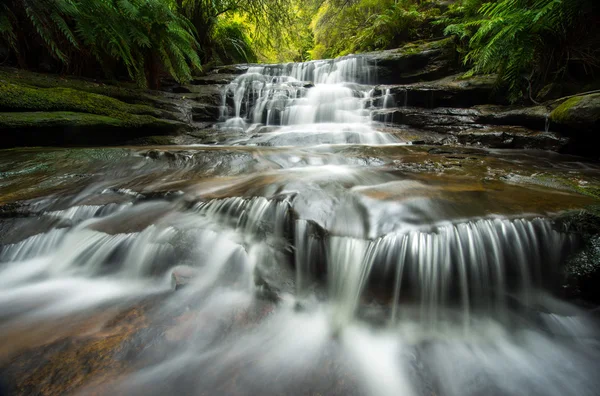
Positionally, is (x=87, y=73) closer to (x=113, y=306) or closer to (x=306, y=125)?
(x=306, y=125)

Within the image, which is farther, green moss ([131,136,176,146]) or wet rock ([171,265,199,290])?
green moss ([131,136,176,146])

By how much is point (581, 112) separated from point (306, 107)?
516 centimetres

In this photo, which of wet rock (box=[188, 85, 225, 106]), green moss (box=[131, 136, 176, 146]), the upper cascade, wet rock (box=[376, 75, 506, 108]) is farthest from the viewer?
wet rock (box=[188, 85, 225, 106])

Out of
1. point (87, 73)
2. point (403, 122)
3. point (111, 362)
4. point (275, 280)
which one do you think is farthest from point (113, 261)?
point (403, 122)

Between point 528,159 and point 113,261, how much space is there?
497 cm

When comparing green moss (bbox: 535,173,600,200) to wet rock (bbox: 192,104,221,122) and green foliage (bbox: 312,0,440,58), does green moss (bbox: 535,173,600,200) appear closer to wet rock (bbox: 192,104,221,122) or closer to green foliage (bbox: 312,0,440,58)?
wet rock (bbox: 192,104,221,122)

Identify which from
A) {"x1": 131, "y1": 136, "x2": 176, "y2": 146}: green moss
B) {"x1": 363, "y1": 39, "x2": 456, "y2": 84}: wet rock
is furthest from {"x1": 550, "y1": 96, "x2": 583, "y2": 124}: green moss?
{"x1": 131, "y1": 136, "x2": 176, "y2": 146}: green moss

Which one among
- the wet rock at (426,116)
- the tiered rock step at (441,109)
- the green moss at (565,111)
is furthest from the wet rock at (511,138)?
the wet rock at (426,116)

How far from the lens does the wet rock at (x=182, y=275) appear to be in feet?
5.49

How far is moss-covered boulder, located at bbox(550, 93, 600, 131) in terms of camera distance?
10.3 feet

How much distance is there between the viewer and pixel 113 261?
190 centimetres

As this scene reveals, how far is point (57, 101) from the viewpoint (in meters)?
3.79

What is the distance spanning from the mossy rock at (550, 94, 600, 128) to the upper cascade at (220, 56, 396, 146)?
2.37 meters

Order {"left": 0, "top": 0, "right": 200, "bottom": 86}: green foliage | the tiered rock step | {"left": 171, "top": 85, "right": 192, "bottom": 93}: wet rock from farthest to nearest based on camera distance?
{"left": 171, "top": 85, "right": 192, "bottom": 93}: wet rock, the tiered rock step, {"left": 0, "top": 0, "right": 200, "bottom": 86}: green foliage
